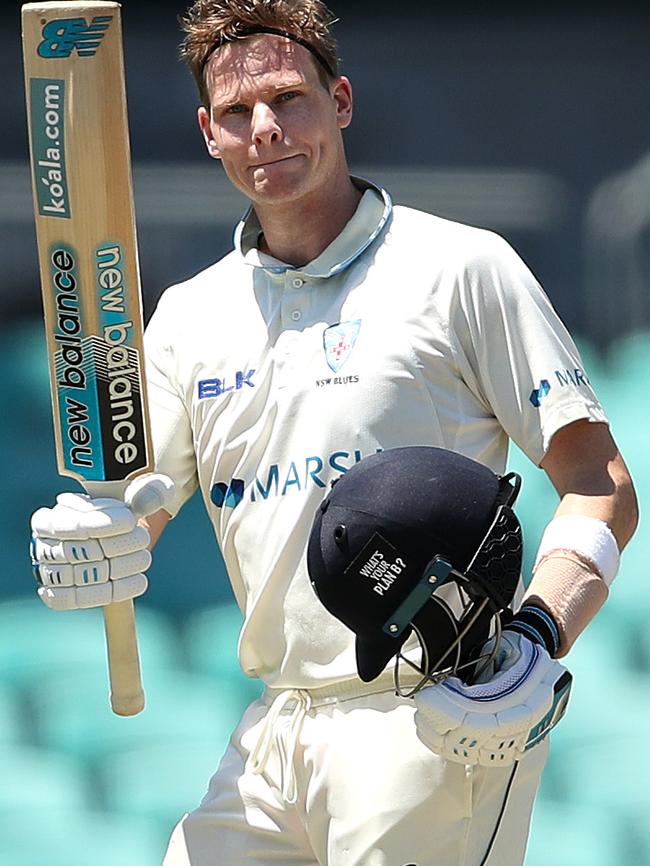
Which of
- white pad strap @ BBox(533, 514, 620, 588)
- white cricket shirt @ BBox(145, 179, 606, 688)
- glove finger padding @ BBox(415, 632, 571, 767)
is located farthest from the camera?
white cricket shirt @ BBox(145, 179, 606, 688)

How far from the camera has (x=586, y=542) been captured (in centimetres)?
219

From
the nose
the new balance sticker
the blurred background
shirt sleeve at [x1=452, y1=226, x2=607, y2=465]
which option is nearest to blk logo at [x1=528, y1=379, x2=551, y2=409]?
shirt sleeve at [x1=452, y1=226, x2=607, y2=465]

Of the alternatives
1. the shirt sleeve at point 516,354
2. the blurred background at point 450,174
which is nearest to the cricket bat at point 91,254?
the shirt sleeve at point 516,354

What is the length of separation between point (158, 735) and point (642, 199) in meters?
1.73

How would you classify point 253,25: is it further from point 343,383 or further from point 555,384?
point 555,384

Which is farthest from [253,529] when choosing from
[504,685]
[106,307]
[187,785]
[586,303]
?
[586,303]

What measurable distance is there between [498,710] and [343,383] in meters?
0.55

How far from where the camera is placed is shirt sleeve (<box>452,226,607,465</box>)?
228 cm

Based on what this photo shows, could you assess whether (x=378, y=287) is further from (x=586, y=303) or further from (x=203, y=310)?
(x=586, y=303)

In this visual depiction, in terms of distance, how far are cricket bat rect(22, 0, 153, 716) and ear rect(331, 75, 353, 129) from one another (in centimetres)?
32

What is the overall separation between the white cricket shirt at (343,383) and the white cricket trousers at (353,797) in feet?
0.18

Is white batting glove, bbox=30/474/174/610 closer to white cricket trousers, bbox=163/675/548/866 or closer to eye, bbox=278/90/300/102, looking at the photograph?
white cricket trousers, bbox=163/675/548/866

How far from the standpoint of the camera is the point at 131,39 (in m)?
4.47

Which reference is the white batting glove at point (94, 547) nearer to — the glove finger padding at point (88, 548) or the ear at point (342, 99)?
the glove finger padding at point (88, 548)
